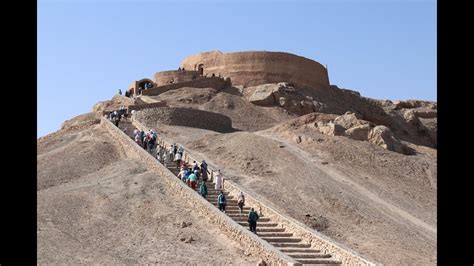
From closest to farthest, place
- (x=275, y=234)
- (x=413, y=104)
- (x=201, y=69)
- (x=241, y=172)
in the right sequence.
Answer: (x=275, y=234)
(x=241, y=172)
(x=201, y=69)
(x=413, y=104)

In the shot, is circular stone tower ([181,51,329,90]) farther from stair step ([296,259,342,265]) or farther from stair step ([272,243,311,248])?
stair step ([296,259,342,265])

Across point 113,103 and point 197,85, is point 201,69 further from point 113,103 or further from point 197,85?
point 113,103

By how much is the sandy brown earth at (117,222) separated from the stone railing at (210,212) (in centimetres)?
21

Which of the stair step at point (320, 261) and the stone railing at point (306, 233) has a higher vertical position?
the stone railing at point (306, 233)

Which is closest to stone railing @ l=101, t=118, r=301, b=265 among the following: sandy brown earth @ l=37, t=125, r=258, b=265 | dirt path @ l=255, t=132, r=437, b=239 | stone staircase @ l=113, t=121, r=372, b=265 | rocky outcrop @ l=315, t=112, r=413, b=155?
sandy brown earth @ l=37, t=125, r=258, b=265

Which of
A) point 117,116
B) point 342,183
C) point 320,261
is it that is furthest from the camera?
point 117,116

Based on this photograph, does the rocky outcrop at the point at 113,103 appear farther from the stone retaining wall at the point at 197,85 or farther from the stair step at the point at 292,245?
the stair step at the point at 292,245

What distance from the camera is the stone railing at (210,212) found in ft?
43.5

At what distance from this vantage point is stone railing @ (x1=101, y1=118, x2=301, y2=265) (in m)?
13.2

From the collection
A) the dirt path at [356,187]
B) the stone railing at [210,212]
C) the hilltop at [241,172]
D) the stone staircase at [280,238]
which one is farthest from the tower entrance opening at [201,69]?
the stone staircase at [280,238]

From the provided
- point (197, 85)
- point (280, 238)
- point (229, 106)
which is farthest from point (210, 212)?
point (197, 85)

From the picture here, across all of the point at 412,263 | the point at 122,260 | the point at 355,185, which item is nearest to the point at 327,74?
the point at 355,185

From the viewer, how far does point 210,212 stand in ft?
55.0

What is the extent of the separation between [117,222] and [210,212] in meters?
2.53
